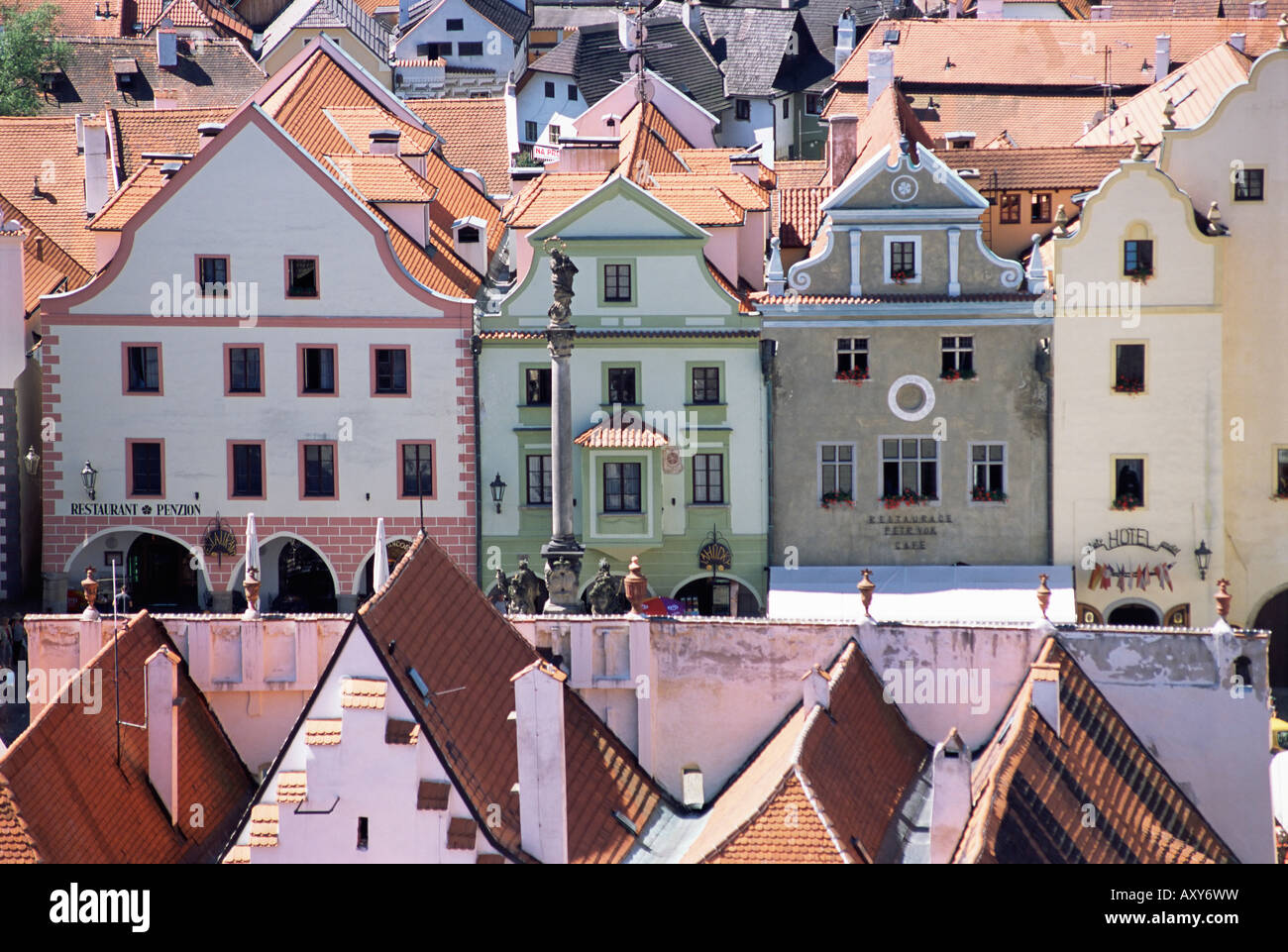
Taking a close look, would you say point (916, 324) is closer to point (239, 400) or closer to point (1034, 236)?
point (1034, 236)

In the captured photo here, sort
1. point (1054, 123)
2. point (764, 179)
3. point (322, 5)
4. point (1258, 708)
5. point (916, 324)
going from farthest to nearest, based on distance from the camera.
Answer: point (322, 5) < point (1054, 123) < point (764, 179) < point (916, 324) < point (1258, 708)

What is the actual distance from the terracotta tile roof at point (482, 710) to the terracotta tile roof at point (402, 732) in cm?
28

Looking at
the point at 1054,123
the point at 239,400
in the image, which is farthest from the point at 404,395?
the point at 1054,123

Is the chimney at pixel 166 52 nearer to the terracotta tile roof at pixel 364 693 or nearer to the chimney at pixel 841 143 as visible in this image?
the chimney at pixel 841 143

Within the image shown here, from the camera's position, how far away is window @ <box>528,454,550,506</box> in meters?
55.4

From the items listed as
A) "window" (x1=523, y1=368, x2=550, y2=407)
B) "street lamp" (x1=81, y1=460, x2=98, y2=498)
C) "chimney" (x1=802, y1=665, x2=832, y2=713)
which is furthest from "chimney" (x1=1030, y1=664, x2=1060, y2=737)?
"street lamp" (x1=81, y1=460, x2=98, y2=498)

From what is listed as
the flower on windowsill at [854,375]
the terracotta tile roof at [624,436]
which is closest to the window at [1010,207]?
the flower on windowsill at [854,375]

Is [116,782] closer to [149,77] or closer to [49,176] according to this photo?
[49,176]

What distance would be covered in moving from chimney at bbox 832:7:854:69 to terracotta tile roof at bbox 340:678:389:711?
5958 centimetres

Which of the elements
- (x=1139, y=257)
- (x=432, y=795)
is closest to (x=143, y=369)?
(x=1139, y=257)

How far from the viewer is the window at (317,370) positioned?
5559 centimetres

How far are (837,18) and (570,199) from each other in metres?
48.9

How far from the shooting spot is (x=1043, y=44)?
3250 inches

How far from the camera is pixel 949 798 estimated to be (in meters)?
31.8
